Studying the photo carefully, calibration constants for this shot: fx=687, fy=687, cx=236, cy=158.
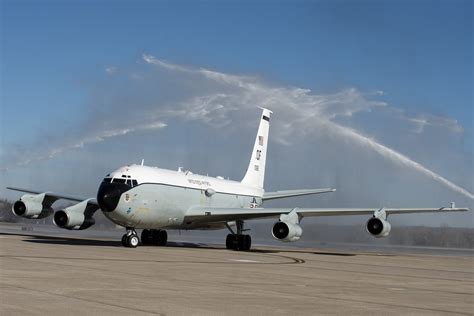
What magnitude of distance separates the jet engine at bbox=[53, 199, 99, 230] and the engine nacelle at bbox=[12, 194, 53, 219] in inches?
159

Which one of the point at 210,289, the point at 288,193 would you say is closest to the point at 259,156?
the point at 288,193

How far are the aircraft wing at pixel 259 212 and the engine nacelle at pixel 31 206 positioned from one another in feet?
36.7

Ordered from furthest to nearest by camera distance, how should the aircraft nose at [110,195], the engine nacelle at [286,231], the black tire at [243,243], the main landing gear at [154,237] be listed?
the main landing gear at [154,237] → the black tire at [243,243] → the engine nacelle at [286,231] → the aircraft nose at [110,195]

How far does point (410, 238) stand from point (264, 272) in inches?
1915

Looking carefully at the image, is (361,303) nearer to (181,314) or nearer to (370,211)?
(181,314)

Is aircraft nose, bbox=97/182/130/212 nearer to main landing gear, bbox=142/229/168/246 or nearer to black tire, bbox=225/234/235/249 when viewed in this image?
main landing gear, bbox=142/229/168/246

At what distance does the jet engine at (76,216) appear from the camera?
143ft

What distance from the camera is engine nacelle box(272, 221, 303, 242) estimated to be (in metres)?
39.1

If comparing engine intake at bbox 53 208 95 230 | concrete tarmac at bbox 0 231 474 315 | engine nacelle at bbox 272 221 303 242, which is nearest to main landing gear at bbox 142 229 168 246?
engine intake at bbox 53 208 95 230

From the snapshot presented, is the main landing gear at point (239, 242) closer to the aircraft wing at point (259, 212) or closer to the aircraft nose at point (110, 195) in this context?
the aircraft wing at point (259, 212)

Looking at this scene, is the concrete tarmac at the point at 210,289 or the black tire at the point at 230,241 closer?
the concrete tarmac at the point at 210,289

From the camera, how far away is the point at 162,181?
4081 cm

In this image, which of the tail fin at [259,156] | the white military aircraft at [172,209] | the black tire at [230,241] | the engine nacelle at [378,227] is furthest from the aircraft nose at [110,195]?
the tail fin at [259,156]

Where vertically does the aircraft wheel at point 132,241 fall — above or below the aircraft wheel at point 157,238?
below
